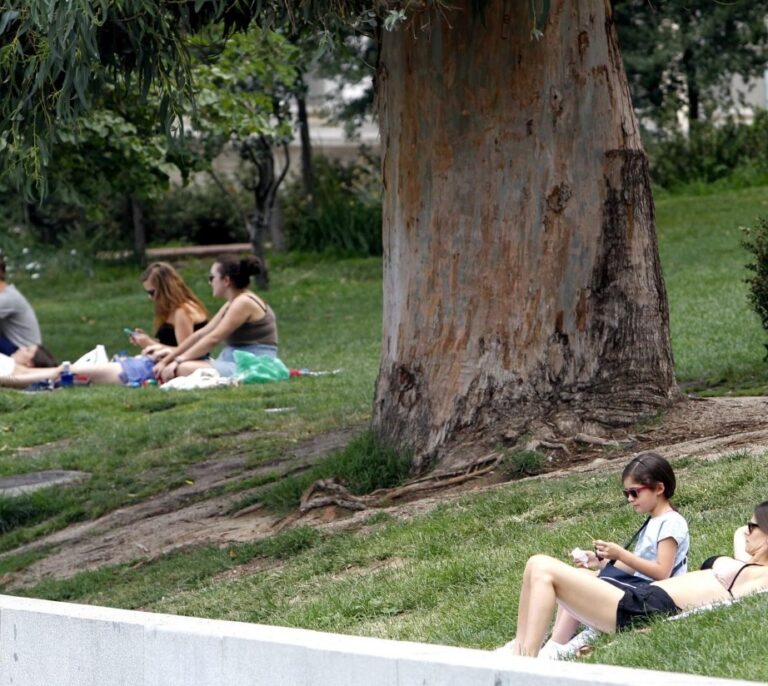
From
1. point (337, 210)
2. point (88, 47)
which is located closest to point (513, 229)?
point (88, 47)

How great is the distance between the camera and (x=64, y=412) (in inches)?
542

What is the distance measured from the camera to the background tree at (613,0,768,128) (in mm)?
25375

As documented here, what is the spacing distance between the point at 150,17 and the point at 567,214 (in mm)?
2675

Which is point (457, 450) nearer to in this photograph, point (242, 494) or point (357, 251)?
point (242, 494)

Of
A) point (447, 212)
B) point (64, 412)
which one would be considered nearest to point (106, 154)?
point (64, 412)

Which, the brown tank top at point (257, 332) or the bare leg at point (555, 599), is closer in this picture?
the bare leg at point (555, 599)

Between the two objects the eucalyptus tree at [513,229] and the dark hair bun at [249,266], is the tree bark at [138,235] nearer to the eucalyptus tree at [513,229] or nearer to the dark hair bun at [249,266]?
the dark hair bun at [249,266]

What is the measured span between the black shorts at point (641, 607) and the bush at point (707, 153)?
22922 mm

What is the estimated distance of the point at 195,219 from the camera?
31734 mm

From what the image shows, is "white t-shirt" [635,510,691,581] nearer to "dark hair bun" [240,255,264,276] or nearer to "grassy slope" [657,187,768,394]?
"grassy slope" [657,187,768,394]

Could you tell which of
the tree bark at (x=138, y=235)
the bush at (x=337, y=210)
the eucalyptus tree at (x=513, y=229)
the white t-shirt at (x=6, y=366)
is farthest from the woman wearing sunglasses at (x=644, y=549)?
the tree bark at (x=138, y=235)

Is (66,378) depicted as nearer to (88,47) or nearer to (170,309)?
(170,309)

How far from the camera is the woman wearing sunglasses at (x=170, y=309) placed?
14766mm

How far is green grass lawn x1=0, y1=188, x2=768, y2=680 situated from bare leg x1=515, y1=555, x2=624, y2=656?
0.17 m
